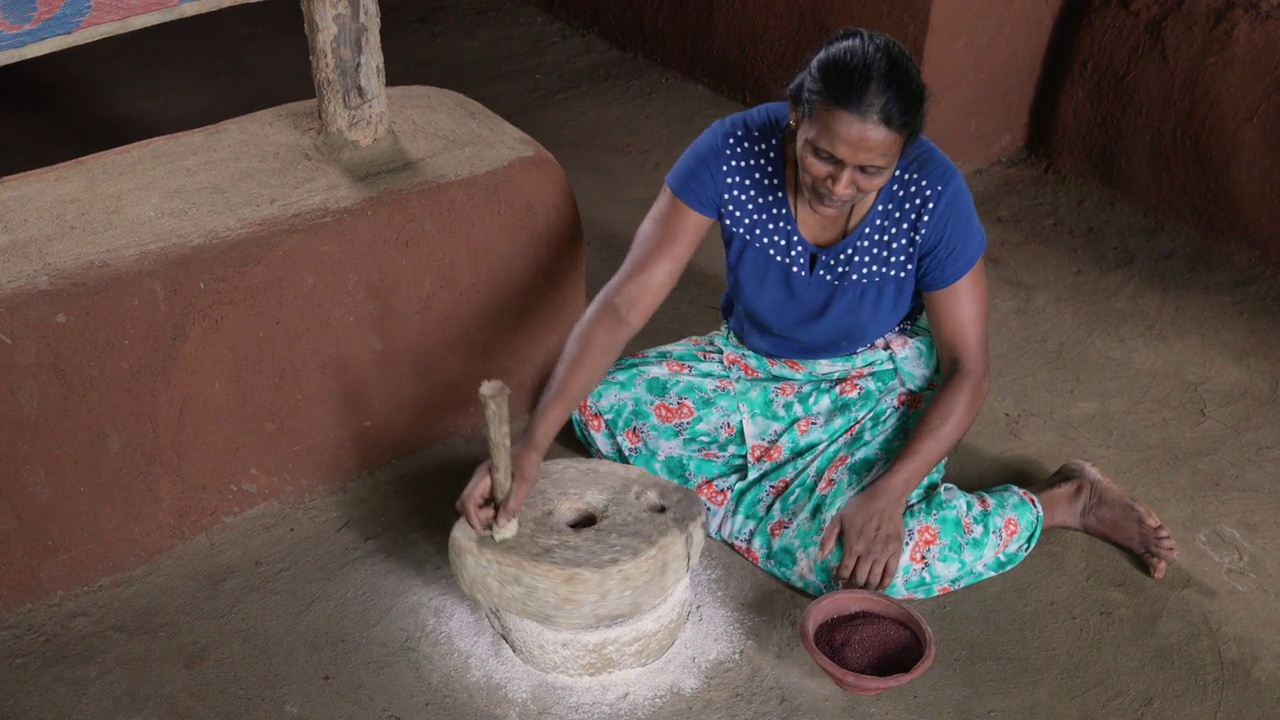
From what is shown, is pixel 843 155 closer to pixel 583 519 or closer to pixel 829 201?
pixel 829 201

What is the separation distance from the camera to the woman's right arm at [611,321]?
199 centimetres

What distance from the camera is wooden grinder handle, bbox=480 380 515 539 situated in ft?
5.49

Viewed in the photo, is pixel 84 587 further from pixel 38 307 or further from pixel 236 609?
pixel 38 307

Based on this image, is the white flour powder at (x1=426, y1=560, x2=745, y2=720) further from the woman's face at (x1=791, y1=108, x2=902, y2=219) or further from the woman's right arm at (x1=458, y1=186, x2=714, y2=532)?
the woman's face at (x1=791, y1=108, x2=902, y2=219)

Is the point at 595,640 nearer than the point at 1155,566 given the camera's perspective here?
Yes

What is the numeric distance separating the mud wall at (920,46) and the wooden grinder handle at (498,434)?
2.20 metres

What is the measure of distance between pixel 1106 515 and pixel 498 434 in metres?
1.35

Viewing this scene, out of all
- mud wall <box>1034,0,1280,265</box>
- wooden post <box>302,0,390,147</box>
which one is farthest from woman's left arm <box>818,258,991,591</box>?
mud wall <box>1034,0,1280,265</box>

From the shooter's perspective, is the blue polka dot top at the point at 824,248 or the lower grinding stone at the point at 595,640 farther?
the blue polka dot top at the point at 824,248

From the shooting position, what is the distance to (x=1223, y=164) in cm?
326

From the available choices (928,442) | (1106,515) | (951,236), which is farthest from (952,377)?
(1106,515)

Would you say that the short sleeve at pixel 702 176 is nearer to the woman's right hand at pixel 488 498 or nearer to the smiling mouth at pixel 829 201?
the smiling mouth at pixel 829 201

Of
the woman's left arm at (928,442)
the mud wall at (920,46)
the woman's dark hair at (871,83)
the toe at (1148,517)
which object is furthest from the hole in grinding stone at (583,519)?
the mud wall at (920,46)

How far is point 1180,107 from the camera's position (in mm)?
3314
